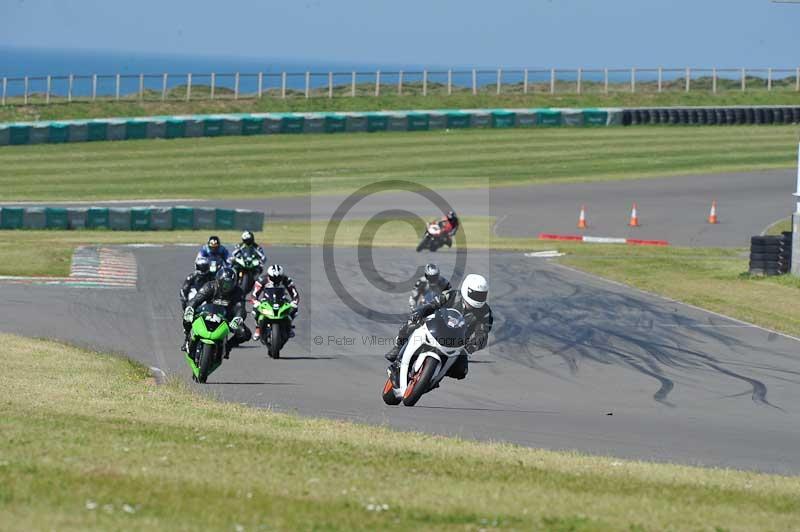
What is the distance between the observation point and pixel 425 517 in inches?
321

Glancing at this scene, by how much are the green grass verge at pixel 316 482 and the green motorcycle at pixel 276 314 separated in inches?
237

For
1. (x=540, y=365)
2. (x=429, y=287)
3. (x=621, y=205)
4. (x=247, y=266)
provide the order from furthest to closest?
(x=621, y=205), (x=247, y=266), (x=540, y=365), (x=429, y=287)

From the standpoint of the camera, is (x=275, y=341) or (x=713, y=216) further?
(x=713, y=216)

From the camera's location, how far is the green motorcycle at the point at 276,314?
1878cm

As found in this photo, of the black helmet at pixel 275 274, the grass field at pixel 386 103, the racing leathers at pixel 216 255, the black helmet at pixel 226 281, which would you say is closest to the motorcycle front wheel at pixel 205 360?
the black helmet at pixel 226 281

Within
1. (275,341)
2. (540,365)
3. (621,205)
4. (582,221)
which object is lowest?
(540,365)

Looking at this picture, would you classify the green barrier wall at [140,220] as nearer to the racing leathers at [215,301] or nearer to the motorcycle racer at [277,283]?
the motorcycle racer at [277,283]

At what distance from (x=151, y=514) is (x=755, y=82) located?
245ft

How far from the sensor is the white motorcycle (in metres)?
14.1

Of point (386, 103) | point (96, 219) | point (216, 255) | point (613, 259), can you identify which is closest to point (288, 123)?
point (386, 103)

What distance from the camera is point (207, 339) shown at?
16594 mm

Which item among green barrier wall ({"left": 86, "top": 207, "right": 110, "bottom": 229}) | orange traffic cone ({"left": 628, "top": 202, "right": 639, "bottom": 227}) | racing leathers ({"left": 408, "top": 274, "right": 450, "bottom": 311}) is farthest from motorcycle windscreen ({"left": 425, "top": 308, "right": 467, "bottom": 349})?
orange traffic cone ({"left": 628, "top": 202, "right": 639, "bottom": 227})

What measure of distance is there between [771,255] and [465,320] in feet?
54.2

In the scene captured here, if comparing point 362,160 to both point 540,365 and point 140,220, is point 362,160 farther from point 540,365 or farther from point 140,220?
point 540,365
